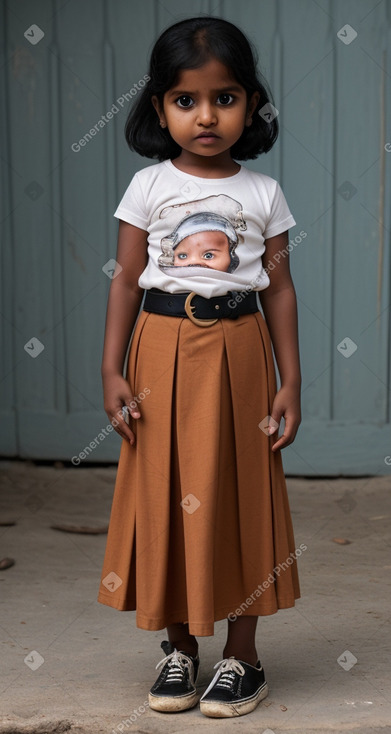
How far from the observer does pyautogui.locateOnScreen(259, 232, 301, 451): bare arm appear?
2502mm

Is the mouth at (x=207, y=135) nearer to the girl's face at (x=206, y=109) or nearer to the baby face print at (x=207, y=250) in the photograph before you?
the girl's face at (x=206, y=109)

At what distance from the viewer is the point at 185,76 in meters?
2.31

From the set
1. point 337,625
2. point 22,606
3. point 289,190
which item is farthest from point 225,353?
point 289,190

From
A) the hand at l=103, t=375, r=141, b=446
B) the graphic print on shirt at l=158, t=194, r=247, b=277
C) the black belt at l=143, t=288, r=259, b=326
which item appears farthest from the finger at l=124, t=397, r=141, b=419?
the graphic print on shirt at l=158, t=194, r=247, b=277

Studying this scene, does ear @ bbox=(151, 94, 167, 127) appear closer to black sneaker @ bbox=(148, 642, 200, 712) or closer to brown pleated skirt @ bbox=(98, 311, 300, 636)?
brown pleated skirt @ bbox=(98, 311, 300, 636)

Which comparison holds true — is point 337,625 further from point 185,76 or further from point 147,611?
point 185,76

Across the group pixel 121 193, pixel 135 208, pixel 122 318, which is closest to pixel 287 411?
pixel 122 318

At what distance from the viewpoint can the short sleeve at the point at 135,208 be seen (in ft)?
8.00

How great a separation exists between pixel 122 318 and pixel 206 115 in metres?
0.53

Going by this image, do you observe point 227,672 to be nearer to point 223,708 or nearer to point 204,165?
point 223,708

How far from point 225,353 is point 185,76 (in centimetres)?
63

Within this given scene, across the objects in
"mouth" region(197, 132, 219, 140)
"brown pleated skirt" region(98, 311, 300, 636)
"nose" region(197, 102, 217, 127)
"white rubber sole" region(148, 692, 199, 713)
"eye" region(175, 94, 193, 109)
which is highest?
"eye" region(175, 94, 193, 109)

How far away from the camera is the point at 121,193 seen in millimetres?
4652

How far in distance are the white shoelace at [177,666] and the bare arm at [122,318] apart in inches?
22.0
